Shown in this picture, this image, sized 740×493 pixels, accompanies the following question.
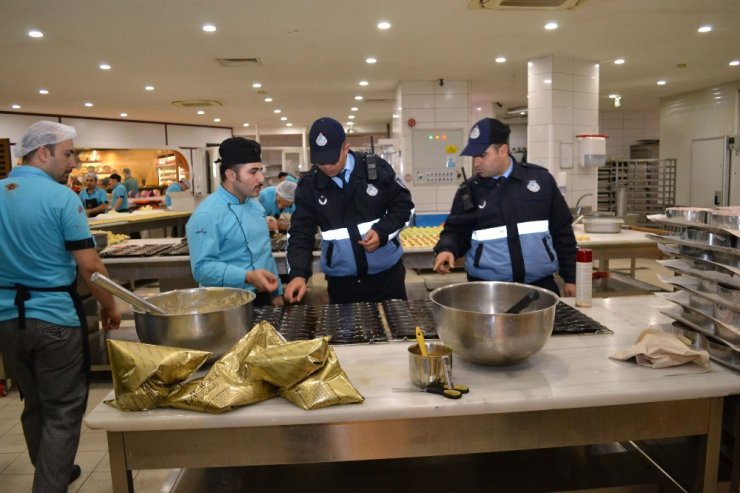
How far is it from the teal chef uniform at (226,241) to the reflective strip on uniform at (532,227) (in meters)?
1.26

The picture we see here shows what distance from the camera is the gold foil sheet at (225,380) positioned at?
120 centimetres

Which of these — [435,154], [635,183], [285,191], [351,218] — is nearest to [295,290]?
[351,218]

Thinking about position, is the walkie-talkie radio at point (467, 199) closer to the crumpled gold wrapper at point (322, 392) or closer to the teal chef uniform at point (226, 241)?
the teal chef uniform at point (226, 241)

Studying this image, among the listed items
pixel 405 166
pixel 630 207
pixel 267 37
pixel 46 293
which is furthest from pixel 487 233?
pixel 630 207

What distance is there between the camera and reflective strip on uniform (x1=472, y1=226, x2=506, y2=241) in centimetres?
250

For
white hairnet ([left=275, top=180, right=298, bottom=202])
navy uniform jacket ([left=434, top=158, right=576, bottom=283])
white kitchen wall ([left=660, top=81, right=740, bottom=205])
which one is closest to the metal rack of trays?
navy uniform jacket ([left=434, top=158, right=576, bottom=283])

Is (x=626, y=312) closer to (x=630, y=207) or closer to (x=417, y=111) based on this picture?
(x=417, y=111)

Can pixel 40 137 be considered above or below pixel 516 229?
above

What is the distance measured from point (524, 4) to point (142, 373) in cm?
487

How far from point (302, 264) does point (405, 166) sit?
656 centimetres

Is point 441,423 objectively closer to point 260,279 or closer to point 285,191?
point 260,279

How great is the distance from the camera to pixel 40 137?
2.29 m

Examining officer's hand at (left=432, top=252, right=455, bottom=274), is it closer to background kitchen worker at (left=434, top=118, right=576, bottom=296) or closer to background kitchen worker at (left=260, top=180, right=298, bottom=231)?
background kitchen worker at (left=434, top=118, right=576, bottom=296)

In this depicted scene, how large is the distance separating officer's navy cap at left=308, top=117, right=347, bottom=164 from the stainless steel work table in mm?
1314
